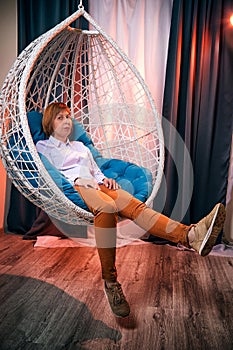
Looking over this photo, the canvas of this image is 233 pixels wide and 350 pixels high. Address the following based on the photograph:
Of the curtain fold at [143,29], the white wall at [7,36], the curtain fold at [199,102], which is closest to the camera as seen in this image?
the curtain fold at [199,102]

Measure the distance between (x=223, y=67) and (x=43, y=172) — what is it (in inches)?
69.2

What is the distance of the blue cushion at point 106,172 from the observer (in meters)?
1.91

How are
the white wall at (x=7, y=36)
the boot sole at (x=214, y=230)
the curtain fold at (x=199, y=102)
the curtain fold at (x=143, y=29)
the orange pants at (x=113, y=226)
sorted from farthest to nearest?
the white wall at (x=7, y=36)
the curtain fold at (x=143, y=29)
the curtain fold at (x=199, y=102)
the orange pants at (x=113, y=226)
the boot sole at (x=214, y=230)

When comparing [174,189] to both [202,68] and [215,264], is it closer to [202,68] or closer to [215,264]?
[215,264]

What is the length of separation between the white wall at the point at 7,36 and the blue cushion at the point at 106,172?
3.34 ft

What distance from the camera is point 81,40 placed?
2512mm

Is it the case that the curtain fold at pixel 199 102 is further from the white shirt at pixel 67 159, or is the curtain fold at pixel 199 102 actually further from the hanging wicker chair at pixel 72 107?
the white shirt at pixel 67 159

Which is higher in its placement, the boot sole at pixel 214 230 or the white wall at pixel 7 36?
the white wall at pixel 7 36

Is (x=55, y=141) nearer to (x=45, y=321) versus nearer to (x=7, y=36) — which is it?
(x=45, y=321)

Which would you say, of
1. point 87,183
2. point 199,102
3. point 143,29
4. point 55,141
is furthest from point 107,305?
point 143,29

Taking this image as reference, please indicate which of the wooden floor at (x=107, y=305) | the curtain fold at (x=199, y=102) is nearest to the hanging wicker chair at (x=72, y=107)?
the curtain fold at (x=199, y=102)

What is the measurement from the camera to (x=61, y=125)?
2164 mm

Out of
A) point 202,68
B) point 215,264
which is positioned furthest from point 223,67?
point 215,264

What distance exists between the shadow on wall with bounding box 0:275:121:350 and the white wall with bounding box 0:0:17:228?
147cm
